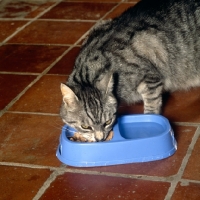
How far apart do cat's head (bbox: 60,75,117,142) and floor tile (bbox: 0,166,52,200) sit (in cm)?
32

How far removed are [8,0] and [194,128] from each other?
3.29 m

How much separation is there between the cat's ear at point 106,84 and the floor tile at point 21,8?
252 cm

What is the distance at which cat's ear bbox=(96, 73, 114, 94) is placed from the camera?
285cm

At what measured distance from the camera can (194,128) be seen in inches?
123

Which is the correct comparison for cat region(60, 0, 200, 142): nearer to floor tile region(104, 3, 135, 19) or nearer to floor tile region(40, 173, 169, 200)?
floor tile region(40, 173, 169, 200)

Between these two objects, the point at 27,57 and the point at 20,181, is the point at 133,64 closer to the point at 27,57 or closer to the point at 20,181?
the point at 20,181

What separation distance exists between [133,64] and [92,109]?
0.44 meters

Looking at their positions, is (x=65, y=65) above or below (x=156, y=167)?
above

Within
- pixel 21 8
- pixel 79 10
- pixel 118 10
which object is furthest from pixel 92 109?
pixel 21 8

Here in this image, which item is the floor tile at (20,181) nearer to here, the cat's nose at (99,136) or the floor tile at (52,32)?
the cat's nose at (99,136)

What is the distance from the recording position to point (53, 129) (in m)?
3.24

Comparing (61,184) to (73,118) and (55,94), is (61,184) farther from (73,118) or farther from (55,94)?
(55,94)

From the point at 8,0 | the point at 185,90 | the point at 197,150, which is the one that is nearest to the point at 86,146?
the point at 197,150

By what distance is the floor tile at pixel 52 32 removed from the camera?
4582mm
